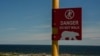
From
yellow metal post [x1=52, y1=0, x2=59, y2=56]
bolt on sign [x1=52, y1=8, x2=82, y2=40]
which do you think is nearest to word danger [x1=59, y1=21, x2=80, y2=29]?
bolt on sign [x1=52, y1=8, x2=82, y2=40]

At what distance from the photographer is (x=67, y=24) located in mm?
5918

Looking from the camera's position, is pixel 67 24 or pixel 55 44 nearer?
pixel 67 24

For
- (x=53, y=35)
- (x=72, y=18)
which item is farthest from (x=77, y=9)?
(x=53, y=35)

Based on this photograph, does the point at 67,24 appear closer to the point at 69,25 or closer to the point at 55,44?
the point at 69,25

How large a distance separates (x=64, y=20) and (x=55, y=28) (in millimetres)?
203

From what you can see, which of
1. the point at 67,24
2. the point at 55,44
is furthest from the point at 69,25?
the point at 55,44

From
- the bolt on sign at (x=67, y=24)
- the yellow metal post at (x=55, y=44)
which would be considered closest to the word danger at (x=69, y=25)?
the bolt on sign at (x=67, y=24)

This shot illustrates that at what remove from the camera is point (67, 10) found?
235 inches

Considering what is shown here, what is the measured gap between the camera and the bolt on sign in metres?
5.87

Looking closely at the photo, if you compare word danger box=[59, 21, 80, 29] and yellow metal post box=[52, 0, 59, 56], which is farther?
yellow metal post box=[52, 0, 59, 56]

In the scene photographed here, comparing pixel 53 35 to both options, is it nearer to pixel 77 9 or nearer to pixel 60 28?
pixel 60 28

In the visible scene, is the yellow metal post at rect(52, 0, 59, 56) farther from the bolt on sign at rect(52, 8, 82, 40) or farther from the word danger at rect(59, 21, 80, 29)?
the word danger at rect(59, 21, 80, 29)

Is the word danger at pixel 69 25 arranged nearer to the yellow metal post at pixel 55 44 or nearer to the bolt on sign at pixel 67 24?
the bolt on sign at pixel 67 24

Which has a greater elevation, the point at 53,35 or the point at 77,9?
the point at 77,9
